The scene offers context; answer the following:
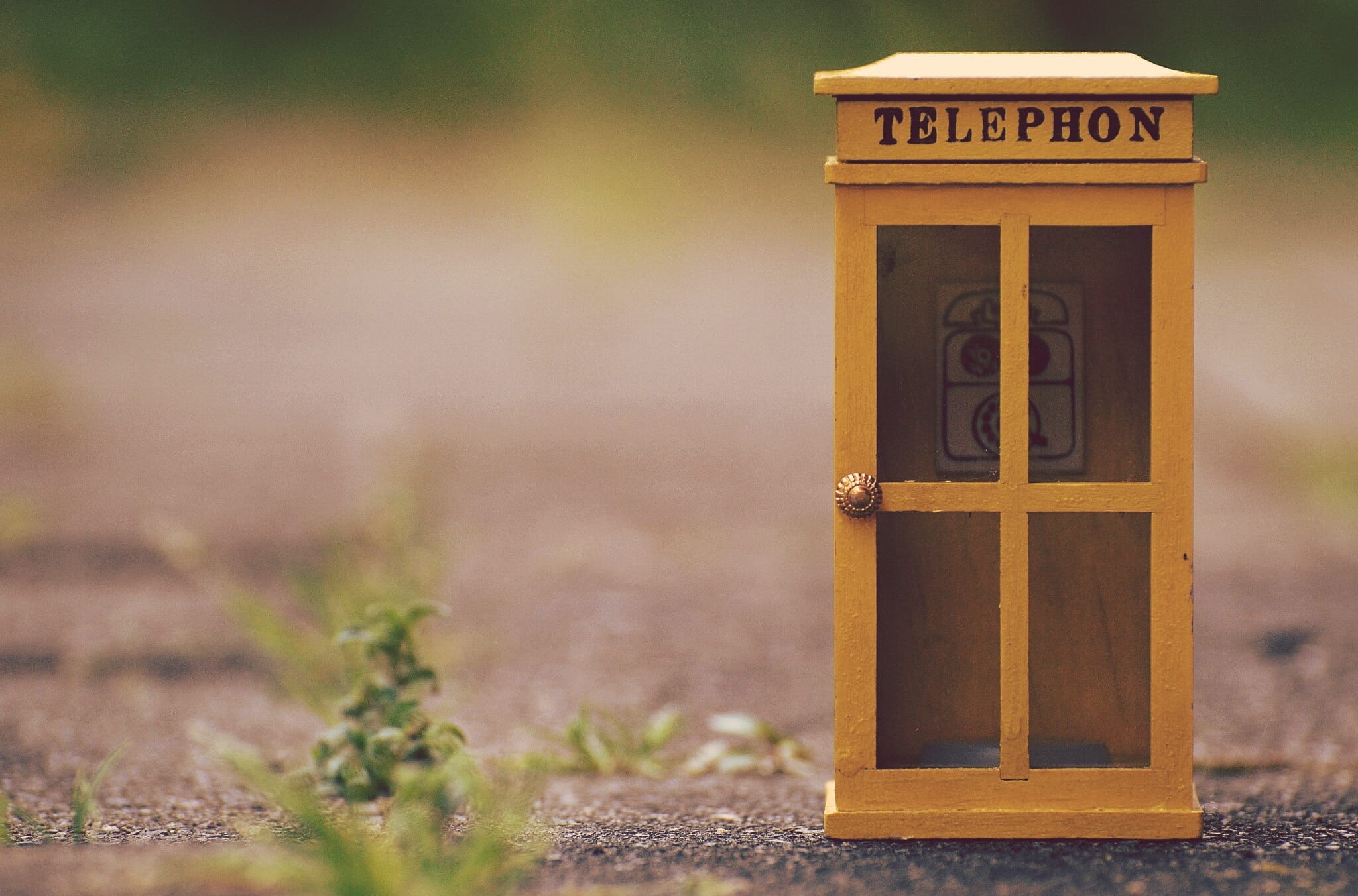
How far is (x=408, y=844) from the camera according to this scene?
234 centimetres

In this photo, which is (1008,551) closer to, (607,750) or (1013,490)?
(1013,490)

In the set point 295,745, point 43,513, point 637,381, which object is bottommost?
point 295,745

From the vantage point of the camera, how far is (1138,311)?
2666mm

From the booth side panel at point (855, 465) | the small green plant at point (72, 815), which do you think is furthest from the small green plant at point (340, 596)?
the booth side panel at point (855, 465)

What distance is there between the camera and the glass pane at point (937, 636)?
2.72m

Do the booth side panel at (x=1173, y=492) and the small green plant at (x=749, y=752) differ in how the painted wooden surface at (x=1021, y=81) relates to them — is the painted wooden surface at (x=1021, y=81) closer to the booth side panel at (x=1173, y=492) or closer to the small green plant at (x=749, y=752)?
the booth side panel at (x=1173, y=492)

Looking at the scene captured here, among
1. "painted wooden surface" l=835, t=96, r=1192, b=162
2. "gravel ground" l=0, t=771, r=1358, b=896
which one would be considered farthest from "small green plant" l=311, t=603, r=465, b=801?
"painted wooden surface" l=835, t=96, r=1192, b=162

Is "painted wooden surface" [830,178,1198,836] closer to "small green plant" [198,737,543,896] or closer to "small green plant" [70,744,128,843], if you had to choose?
"small green plant" [198,737,543,896]

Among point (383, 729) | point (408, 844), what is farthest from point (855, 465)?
point (383, 729)

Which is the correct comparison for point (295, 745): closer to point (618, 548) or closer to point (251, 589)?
point (251, 589)

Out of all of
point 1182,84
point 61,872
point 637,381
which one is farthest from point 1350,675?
point 637,381

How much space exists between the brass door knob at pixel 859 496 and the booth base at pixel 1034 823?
567mm

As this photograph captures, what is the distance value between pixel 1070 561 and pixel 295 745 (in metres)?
1.97

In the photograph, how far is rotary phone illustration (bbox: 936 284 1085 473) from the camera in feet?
8.72
